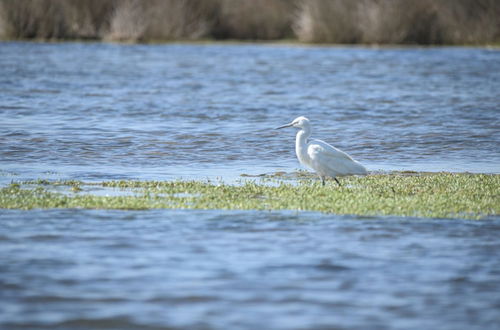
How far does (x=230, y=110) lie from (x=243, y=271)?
15478 mm

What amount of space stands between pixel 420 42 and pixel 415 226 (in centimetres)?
3900

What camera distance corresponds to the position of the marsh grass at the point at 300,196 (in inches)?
398

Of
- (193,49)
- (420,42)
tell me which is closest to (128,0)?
(193,49)

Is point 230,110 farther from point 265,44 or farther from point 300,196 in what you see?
point 265,44

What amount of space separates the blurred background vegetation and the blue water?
12.1 meters

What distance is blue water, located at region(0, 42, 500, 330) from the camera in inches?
267

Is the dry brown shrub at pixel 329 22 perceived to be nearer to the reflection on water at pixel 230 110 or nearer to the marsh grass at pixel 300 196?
the reflection on water at pixel 230 110

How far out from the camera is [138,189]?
11.5 m

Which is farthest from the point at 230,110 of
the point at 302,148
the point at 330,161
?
the point at 330,161

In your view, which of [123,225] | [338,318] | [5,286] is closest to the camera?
[338,318]

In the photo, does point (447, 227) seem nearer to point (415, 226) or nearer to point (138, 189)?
point (415, 226)

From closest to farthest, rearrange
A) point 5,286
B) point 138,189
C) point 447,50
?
point 5,286
point 138,189
point 447,50

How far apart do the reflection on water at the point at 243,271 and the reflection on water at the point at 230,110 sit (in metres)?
3.85

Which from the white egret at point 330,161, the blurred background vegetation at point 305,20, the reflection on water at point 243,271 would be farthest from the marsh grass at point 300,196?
the blurred background vegetation at point 305,20
